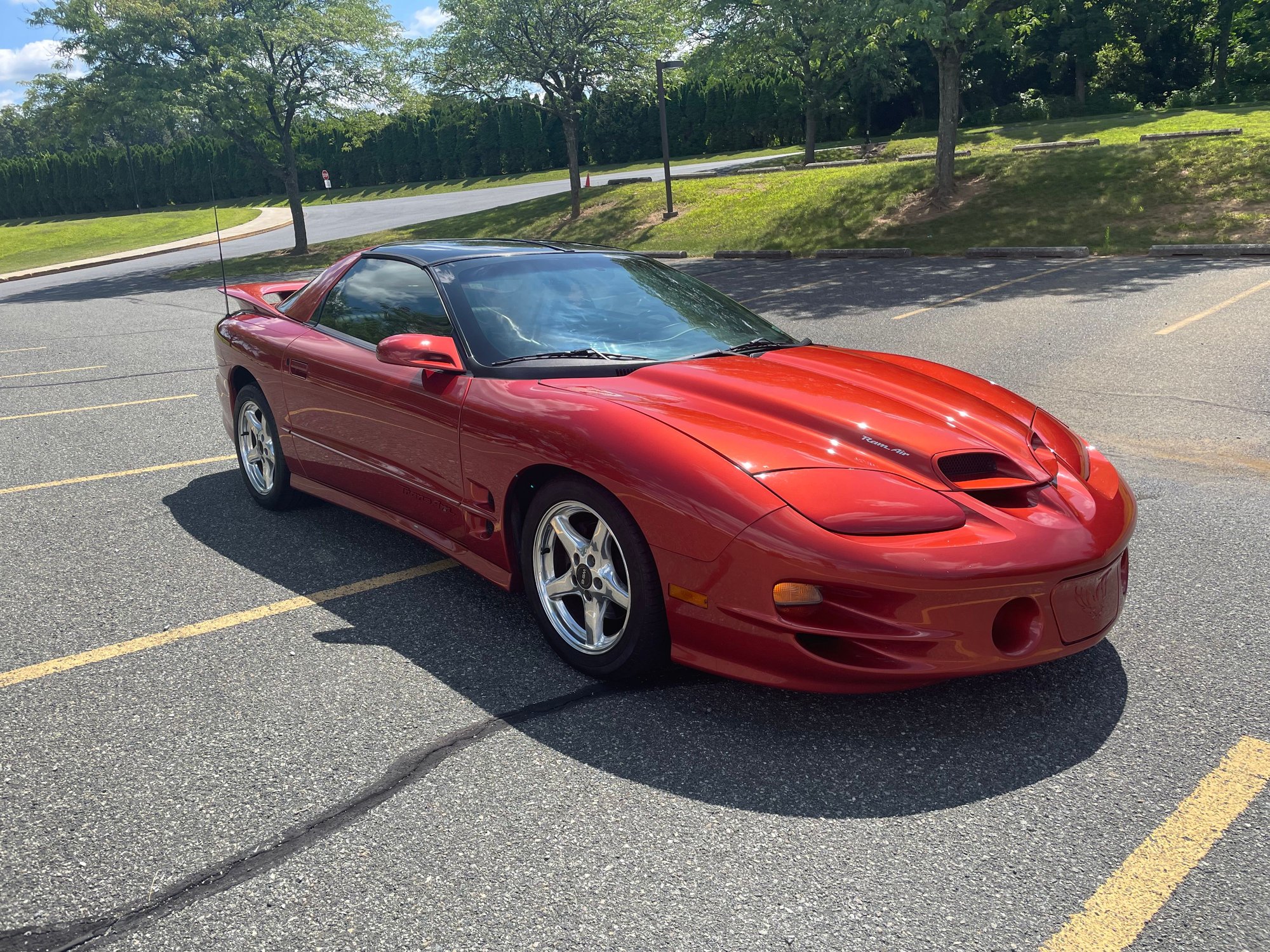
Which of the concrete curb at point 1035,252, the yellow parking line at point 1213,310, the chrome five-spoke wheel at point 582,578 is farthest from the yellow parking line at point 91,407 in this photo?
the concrete curb at point 1035,252

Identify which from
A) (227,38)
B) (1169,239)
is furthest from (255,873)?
(227,38)

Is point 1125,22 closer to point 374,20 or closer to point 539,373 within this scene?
point 374,20

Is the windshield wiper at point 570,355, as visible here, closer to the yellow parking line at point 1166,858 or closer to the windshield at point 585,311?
the windshield at point 585,311

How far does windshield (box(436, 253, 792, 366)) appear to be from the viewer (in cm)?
404

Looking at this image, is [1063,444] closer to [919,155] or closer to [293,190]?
[919,155]

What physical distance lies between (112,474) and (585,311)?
3.70 meters

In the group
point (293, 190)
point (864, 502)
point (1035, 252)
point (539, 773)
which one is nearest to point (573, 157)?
point (293, 190)

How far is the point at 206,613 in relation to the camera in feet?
13.6

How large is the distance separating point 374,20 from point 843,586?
2447 cm

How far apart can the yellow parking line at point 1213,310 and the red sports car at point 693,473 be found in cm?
665

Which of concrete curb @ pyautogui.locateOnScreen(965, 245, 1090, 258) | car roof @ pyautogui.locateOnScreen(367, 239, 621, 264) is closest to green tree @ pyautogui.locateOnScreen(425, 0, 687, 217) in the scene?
concrete curb @ pyautogui.locateOnScreen(965, 245, 1090, 258)

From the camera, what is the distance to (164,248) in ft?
108

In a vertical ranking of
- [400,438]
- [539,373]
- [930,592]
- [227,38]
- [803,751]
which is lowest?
[803,751]

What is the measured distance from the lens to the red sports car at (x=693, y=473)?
2926 mm
